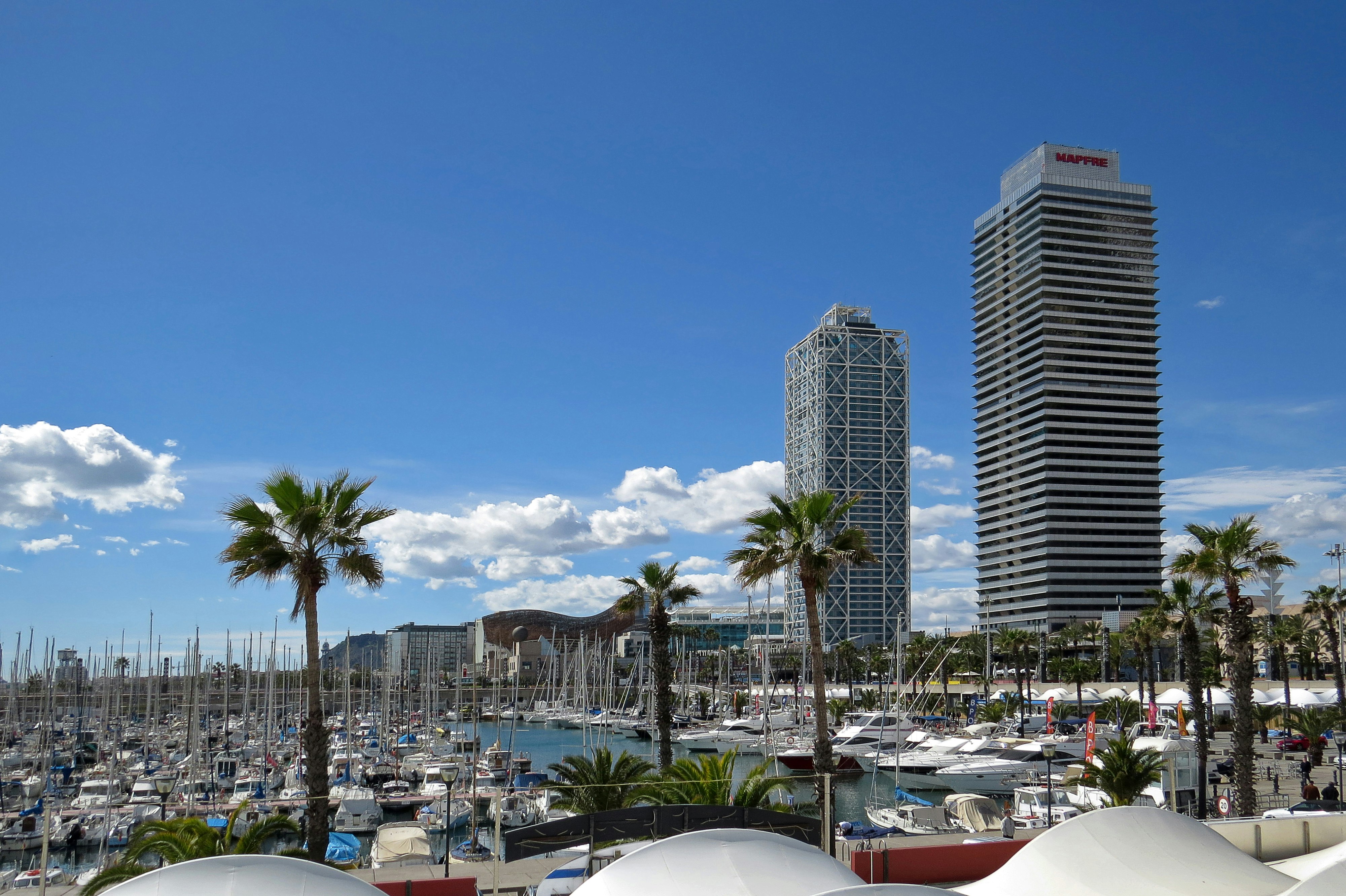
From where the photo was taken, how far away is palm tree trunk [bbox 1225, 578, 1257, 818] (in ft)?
96.2

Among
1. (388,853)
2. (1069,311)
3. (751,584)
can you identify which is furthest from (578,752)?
(1069,311)

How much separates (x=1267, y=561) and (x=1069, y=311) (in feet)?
559

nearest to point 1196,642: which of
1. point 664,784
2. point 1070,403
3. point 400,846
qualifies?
point 664,784

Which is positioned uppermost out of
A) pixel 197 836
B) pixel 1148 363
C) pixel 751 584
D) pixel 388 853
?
pixel 1148 363

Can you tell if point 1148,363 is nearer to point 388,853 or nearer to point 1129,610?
point 1129,610

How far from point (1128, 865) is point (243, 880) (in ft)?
37.0

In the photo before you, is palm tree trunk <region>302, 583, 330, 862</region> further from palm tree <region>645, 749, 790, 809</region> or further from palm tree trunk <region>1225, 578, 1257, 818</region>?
palm tree trunk <region>1225, 578, 1257, 818</region>

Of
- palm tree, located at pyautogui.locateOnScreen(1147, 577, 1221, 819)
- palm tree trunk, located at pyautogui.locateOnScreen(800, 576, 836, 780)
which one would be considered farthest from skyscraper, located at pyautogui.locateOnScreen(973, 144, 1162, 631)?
palm tree trunk, located at pyautogui.locateOnScreen(800, 576, 836, 780)

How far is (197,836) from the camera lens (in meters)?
13.7

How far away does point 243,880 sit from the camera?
9578mm

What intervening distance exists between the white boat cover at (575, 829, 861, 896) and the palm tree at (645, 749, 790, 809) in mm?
7055

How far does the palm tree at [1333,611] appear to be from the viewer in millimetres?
57656

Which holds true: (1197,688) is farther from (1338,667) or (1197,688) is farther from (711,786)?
(1338,667)

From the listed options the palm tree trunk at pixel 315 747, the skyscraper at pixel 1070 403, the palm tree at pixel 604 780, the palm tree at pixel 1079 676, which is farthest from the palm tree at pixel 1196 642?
the skyscraper at pixel 1070 403
